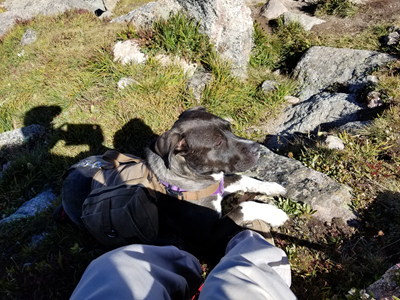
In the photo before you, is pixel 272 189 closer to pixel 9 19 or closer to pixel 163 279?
pixel 163 279

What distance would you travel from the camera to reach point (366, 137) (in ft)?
12.1

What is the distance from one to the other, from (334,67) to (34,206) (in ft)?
23.0

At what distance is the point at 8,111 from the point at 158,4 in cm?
480

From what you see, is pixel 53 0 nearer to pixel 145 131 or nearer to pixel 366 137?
pixel 145 131

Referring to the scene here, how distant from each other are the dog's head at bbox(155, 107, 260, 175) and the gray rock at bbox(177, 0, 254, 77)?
3750 millimetres

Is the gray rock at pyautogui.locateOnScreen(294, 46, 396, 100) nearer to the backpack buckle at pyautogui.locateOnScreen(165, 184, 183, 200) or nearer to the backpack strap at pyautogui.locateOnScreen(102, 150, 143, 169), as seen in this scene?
the backpack buckle at pyautogui.locateOnScreen(165, 184, 183, 200)

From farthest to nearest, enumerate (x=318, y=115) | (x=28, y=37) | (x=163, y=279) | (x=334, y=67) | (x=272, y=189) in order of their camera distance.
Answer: (x=28, y=37), (x=334, y=67), (x=318, y=115), (x=272, y=189), (x=163, y=279)

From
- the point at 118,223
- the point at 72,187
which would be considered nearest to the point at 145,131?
the point at 72,187

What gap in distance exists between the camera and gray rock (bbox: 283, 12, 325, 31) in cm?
794

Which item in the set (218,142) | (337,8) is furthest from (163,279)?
(337,8)

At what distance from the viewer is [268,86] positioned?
621 centimetres

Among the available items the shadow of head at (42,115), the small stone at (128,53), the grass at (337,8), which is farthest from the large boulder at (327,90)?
the shadow of head at (42,115)

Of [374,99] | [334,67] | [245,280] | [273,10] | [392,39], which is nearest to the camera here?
[245,280]

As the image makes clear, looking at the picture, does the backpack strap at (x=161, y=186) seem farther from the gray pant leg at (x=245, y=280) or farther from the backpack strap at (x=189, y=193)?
the gray pant leg at (x=245, y=280)
